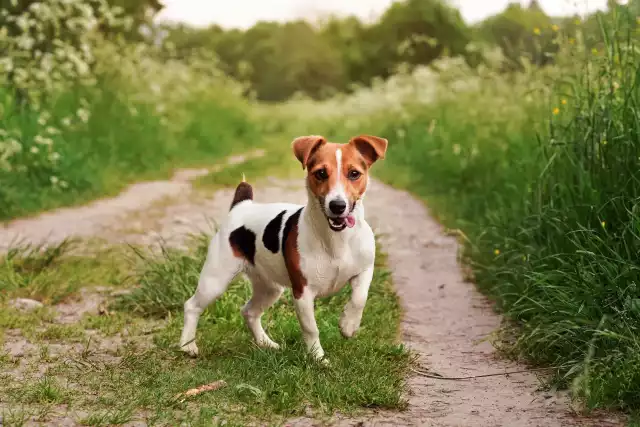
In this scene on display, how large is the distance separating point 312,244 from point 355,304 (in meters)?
0.39

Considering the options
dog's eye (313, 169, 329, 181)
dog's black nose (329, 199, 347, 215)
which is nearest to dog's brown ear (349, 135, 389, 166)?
dog's eye (313, 169, 329, 181)

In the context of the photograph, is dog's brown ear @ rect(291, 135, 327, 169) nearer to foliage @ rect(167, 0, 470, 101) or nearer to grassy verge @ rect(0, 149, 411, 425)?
grassy verge @ rect(0, 149, 411, 425)

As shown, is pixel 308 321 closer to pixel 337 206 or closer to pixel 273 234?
pixel 273 234

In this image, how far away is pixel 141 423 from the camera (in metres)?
3.43

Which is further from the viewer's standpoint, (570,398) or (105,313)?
(105,313)

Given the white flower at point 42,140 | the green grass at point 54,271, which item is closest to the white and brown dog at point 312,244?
the green grass at point 54,271

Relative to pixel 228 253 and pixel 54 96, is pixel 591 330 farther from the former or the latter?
pixel 54 96

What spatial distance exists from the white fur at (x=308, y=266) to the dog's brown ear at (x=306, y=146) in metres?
0.19

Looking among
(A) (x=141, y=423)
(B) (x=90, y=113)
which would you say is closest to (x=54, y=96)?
(B) (x=90, y=113)

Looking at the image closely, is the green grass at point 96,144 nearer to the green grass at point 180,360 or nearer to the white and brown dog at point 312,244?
the green grass at point 180,360

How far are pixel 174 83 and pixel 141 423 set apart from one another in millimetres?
13380

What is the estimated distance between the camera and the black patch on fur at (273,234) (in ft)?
13.9

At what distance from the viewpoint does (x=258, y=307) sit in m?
4.65

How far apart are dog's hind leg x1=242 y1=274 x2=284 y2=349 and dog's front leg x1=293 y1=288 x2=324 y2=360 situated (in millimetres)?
498
